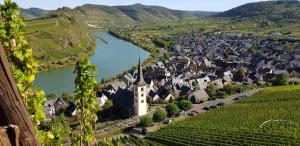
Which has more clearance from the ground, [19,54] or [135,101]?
[19,54]

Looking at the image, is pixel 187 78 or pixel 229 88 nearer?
pixel 229 88

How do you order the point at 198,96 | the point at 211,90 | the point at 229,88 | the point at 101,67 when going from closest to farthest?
the point at 198,96 → the point at 211,90 → the point at 229,88 → the point at 101,67

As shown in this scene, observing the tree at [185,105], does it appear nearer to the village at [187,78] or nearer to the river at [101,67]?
the village at [187,78]

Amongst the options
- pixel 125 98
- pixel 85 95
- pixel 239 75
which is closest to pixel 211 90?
pixel 239 75

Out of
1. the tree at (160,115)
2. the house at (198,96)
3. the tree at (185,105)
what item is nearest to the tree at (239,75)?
the house at (198,96)

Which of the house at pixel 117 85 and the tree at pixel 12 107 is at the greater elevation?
the tree at pixel 12 107

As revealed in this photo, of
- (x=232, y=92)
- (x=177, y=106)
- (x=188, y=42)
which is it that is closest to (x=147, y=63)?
(x=232, y=92)

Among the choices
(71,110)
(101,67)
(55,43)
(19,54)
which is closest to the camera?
(19,54)

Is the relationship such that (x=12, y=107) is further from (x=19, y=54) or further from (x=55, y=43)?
(x=55, y=43)
